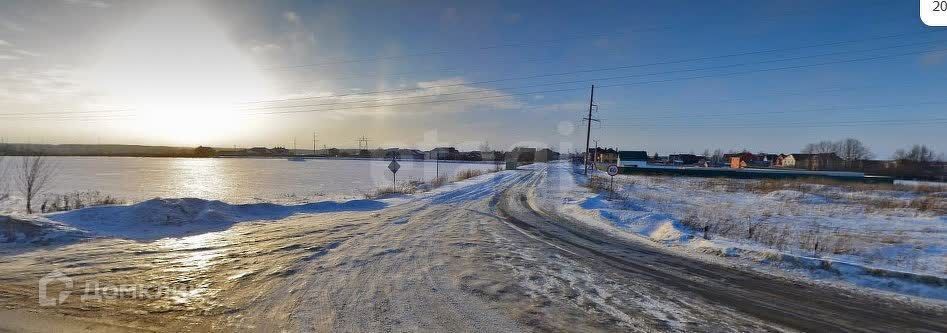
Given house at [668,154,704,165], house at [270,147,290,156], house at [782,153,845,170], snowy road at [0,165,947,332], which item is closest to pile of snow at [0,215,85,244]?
snowy road at [0,165,947,332]

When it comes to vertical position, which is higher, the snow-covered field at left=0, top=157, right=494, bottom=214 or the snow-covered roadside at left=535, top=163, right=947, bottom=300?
the snow-covered roadside at left=535, top=163, right=947, bottom=300

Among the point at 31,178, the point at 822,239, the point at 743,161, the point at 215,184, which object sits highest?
the point at 743,161

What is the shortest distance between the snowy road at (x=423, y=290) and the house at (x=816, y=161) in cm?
10975

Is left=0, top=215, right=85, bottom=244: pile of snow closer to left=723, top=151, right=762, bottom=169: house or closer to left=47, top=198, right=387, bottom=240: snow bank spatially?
left=47, top=198, right=387, bottom=240: snow bank

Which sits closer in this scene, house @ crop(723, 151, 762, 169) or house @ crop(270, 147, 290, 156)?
house @ crop(723, 151, 762, 169)

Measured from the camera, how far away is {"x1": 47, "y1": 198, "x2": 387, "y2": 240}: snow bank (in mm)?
10625

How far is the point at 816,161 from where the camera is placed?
320ft

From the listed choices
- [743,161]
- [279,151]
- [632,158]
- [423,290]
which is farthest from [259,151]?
[423,290]

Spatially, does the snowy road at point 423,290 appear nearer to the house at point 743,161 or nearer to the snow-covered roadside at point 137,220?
the snow-covered roadside at point 137,220

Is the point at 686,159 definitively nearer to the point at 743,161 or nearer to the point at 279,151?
the point at 743,161

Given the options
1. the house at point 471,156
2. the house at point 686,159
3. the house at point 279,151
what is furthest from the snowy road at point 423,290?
the house at point 279,151

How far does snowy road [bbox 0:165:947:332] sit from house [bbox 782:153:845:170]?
110 m

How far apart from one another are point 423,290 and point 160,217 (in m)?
10.1

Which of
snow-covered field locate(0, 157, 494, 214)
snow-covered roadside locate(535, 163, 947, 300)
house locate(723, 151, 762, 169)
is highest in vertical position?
house locate(723, 151, 762, 169)
